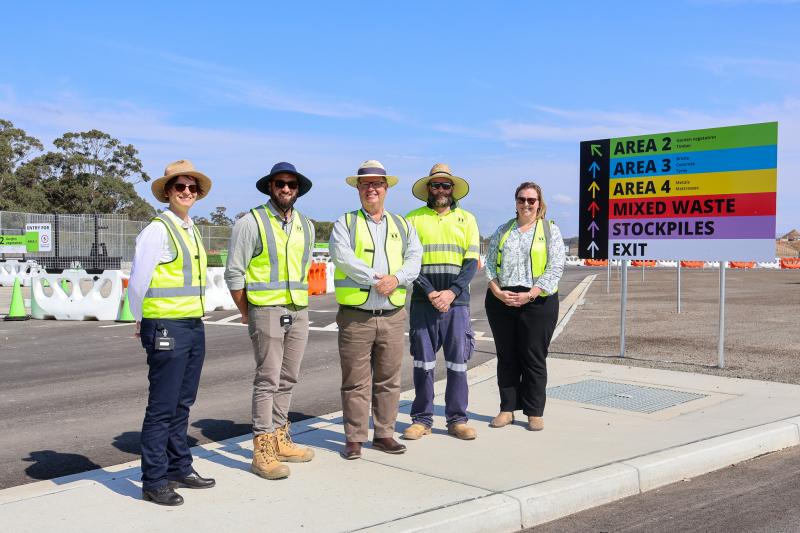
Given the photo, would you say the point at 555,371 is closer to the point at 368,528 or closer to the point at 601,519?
the point at 601,519

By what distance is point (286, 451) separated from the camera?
18.5 ft

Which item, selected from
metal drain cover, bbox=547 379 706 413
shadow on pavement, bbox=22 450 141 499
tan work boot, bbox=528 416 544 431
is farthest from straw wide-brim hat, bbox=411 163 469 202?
shadow on pavement, bbox=22 450 141 499

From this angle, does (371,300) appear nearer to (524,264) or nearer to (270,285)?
(270,285)

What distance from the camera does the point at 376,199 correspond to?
19.4 feet

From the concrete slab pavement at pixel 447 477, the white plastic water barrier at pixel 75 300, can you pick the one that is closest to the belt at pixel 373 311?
the concrete slab pavement at pixel 447 477

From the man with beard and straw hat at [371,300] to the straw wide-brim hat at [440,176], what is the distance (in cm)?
50

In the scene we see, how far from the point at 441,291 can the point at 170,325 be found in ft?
7.32

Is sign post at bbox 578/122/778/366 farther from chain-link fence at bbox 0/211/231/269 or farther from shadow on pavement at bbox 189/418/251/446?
chain-link fence at bbox 0/211/231/269

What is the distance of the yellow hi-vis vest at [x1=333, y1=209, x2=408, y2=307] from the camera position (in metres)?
5.82

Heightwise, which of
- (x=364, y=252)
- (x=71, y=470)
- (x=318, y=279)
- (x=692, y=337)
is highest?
(x=364, y=252)

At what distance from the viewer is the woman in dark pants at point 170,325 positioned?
15.8ft

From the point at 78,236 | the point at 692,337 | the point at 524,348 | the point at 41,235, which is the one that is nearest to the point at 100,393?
the point at 524,348

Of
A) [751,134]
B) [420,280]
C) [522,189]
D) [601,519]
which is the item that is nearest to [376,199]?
[420,280]

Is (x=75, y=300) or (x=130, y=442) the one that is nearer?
(x=130, y=442)
